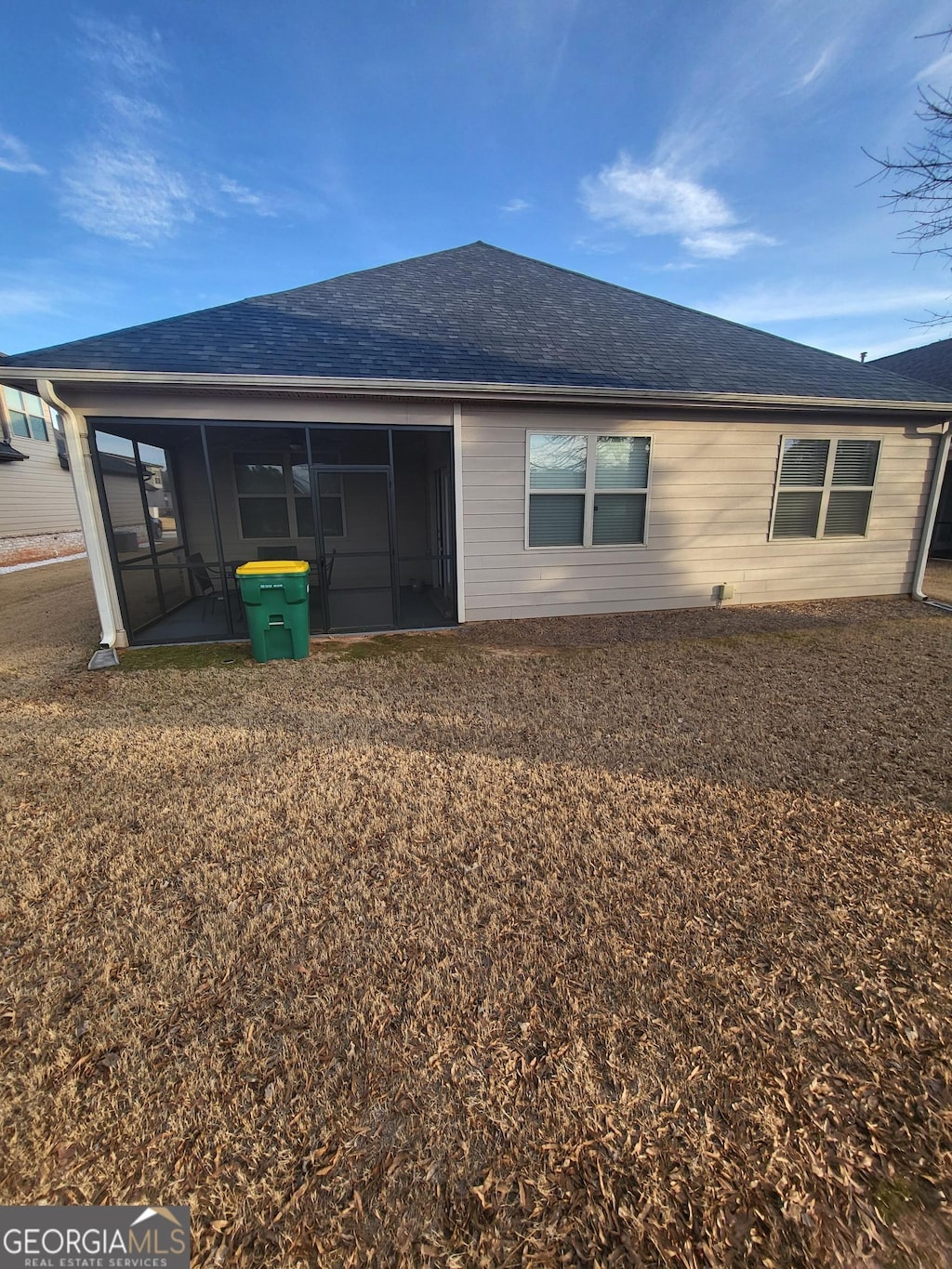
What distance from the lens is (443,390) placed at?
231 inches

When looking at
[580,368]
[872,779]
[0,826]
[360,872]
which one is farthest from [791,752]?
[580,368]

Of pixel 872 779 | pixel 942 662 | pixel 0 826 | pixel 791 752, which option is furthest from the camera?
pixel 942 662

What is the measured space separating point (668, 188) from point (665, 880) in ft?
40.7

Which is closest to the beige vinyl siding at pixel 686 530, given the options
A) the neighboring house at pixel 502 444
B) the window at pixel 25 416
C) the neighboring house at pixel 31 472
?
the neighboring house at pixel 502 444

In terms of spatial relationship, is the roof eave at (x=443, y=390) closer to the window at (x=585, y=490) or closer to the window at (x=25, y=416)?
the window at (x=585, y=490)

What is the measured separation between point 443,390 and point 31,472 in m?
17.8

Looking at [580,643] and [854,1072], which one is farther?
[580,643]

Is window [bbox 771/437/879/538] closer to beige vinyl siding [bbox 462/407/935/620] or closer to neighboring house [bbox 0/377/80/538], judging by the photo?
beige vinyl siding [bbox 462/407/935/620]

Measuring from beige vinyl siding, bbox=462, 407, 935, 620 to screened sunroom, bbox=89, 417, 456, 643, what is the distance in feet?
2.48

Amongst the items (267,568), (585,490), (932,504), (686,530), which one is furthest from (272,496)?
(932,504)

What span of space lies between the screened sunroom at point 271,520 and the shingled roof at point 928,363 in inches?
510

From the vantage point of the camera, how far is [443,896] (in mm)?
2246

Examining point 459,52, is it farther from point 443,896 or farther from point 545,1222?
point 545,1222

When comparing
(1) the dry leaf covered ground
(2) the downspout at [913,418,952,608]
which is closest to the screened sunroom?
(1) the dry leaf covered ground
